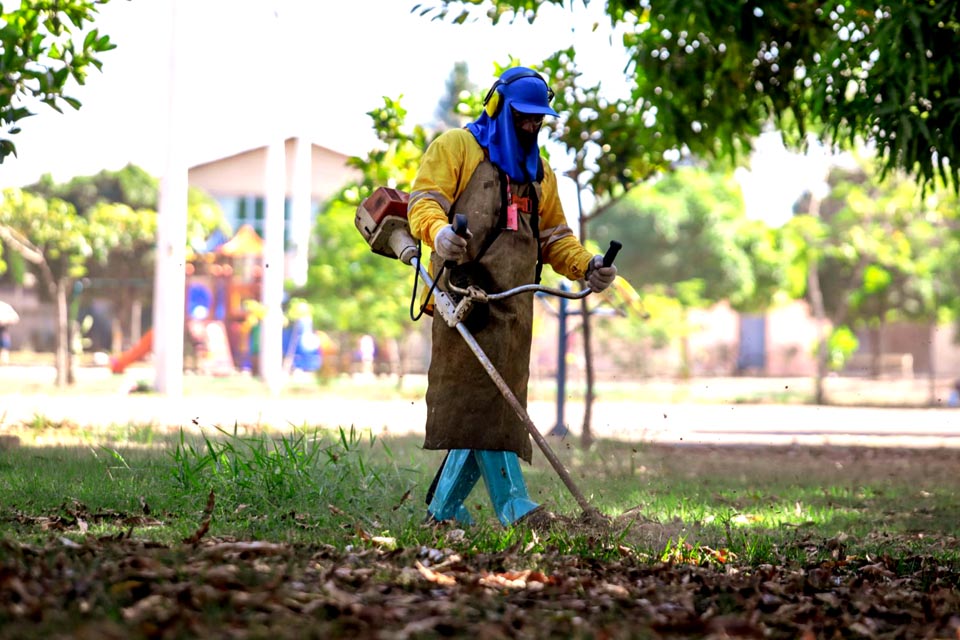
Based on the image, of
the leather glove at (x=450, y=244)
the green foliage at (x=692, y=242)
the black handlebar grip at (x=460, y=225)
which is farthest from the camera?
the green foliage at (x=692, y=242)

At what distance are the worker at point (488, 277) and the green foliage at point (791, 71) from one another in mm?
3168

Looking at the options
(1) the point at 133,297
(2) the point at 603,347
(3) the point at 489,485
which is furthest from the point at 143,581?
(1) the point at 133,297

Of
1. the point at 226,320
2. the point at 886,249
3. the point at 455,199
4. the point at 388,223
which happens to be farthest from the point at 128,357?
the point at 455,199

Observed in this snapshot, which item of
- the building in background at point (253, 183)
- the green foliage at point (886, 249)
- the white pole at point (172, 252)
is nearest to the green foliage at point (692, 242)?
the green foliage at point (886, 249)

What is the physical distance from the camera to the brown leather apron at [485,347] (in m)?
5.89

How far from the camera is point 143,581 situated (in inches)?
157

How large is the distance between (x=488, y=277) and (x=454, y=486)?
97 centimetres

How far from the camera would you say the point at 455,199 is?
603cm

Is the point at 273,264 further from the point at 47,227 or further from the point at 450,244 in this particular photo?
the point at 450,244

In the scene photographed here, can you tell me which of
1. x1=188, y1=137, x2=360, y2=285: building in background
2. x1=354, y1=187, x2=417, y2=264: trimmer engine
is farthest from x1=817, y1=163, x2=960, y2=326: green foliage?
x1=188, y1=137, x2=360, y2=285: building in background

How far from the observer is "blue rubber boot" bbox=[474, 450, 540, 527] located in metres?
5.84

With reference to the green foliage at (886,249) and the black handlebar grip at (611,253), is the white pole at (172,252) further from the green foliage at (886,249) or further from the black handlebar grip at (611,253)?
the black handlebar grip at (611,253)

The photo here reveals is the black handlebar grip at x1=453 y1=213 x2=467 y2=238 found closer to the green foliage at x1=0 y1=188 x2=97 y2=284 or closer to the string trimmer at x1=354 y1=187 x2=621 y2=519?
the string trimmer at x1=354 y1=187 x2=621 y2=519

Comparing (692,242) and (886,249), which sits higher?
(692,242)
